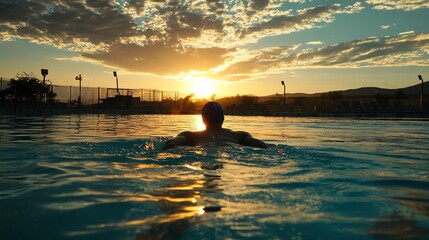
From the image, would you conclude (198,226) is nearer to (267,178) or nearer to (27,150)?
(267,178)

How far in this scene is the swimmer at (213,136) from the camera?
17.4 feet

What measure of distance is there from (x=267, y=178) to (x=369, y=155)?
285 cm

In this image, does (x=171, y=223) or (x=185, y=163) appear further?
(x=185, y=163)

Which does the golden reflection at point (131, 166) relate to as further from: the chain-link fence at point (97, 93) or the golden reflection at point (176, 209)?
the chain-link fence at point (97, 93)

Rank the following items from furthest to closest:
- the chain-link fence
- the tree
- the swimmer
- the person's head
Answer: the chain-link fence, the tree, the person's head, the swimmer

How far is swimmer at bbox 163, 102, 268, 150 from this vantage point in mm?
5309

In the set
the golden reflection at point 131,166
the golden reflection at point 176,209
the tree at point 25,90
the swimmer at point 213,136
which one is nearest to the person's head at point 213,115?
the swimmer at point 213,136

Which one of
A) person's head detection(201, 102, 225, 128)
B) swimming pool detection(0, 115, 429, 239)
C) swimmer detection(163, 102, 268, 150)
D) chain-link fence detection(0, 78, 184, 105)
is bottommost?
swimming pool detection(0, 115, 429, 239)

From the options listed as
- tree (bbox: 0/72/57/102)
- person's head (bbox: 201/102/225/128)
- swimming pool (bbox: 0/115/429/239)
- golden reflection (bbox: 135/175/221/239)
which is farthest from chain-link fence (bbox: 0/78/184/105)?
golden reflection (bbox: 135/175/221/239)

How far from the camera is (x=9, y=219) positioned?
207 cm

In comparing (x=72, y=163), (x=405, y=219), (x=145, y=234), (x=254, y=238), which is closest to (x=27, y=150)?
(x=72, y=163)

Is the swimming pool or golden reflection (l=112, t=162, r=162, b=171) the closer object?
the swimming pool

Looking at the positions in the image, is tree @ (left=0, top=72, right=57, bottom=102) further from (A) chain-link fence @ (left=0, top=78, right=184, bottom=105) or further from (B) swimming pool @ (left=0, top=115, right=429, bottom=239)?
(B) swimming pool @ (left=0, top=115, right=429, bottom=239)

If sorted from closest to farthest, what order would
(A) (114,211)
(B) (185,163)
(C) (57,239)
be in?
(C) (57,239)
(A) (114,211)
(B) (185,163)
